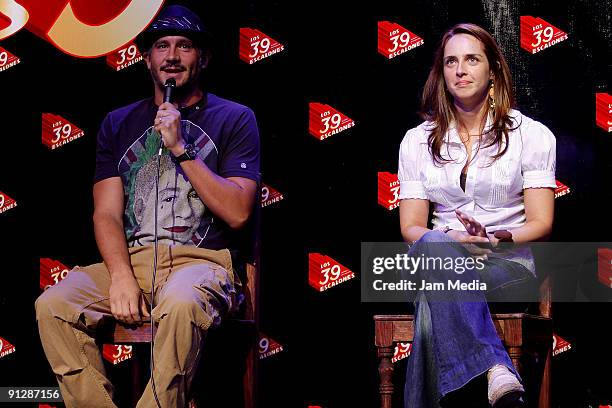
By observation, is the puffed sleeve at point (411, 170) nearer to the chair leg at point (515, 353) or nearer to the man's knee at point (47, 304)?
the chair leg at point (515, 353)

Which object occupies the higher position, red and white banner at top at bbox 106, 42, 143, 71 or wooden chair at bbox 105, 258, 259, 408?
red and white banner at top at bbox 106, 42, 143, 71

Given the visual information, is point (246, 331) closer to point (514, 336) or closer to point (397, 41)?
point (514, 336)

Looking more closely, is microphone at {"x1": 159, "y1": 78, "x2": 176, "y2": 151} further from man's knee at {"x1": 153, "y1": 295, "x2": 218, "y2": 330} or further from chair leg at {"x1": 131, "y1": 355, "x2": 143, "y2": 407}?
chair leg at {"x1": 131, "y1": 355, "x2": 143, "y2": 407}

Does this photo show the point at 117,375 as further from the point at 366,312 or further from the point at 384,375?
the point at 384,375

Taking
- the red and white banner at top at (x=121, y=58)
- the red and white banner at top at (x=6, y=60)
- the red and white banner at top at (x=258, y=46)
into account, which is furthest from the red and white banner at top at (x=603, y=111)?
the red and white banner at top at (x=6, y=60)

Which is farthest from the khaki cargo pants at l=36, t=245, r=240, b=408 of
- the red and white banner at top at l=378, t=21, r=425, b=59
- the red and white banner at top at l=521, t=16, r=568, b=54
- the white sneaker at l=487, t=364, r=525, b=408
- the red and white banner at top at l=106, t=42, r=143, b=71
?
the red and white banner at top at l=521, t=16, r=568, b=54

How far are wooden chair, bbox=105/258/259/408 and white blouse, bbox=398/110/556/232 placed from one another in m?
0.64

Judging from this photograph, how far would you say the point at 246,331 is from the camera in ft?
10.4

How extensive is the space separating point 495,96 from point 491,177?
0.99 feet

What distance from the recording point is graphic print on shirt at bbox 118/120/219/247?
10.2 feet

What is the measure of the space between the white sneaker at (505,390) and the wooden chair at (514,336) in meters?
0.22

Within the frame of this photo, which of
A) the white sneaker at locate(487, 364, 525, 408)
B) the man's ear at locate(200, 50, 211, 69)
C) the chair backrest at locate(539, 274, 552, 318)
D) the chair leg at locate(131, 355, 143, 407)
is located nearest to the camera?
the white sneaker at locate(487, 364, 525, 408)

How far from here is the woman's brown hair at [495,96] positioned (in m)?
3.14

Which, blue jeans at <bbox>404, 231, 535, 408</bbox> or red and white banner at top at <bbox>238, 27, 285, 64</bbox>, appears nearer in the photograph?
blue jeans at <bbox>404, 231, 535, 408</bbox>
